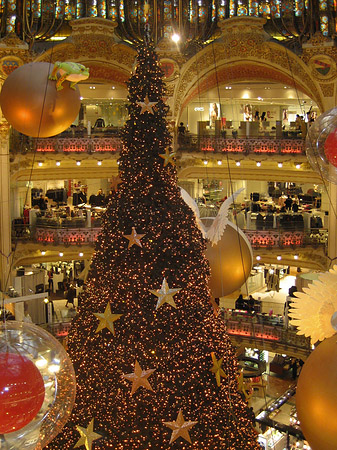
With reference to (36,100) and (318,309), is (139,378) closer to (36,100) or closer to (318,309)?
(318,309)

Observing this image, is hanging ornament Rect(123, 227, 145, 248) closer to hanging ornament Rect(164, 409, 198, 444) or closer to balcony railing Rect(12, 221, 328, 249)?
hanging ornament Rect(164, 409, 198, 444)

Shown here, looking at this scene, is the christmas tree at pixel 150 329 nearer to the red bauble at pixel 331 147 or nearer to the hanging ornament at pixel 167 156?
the hanging ornament at pixel 167 156

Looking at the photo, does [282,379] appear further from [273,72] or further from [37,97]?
[37,97]

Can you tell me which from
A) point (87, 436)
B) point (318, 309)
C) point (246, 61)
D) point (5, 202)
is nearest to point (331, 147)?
point (318, 309)

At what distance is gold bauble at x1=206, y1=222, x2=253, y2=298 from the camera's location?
22.3ft

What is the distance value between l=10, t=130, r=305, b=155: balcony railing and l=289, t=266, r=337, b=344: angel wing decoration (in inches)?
598

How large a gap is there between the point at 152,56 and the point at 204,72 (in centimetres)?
1351

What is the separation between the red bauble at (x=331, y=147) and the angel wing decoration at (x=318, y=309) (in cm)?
69

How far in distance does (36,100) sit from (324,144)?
7.80 feet

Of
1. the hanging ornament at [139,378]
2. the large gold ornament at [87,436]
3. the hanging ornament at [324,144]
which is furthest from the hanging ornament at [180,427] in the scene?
the hanging ornament at [324,144]

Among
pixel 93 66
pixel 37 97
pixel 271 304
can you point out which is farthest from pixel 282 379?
pixel 37 97

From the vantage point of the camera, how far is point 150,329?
5.80 metres

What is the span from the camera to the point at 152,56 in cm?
633

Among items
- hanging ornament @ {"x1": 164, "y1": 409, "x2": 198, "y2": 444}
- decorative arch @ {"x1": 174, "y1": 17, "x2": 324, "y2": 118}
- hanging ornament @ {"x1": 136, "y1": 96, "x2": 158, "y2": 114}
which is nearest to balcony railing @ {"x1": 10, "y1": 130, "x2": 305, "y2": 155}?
decorative arch @ {"x1": 174, "y1": 17, "x2": 324, "y2": 118}
